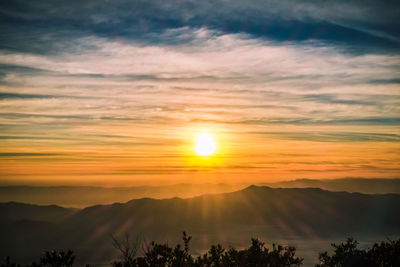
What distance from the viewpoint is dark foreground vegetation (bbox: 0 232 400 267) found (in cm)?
2389

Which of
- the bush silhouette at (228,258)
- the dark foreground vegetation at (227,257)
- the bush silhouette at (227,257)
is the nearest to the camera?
the dark foreground vegetation at (227,257)

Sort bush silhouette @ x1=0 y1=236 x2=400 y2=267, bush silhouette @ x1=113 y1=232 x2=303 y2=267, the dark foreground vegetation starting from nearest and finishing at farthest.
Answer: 1. the dark foreground vegetation
2. bush silhouette @ x1=0 y1=236 x2=400 y2=267
3. bush silhouette @ x1=113 y1=232 x2=303 y2=267

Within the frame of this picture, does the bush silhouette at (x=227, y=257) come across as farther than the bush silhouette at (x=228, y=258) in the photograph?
No

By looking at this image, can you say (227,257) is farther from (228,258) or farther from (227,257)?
(228,258)

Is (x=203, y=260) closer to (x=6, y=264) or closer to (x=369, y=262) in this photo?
(x=6, y=264)

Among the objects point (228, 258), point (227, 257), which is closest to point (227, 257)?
point (227, 257)

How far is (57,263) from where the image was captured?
74.7 feet

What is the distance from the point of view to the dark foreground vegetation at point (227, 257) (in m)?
23.9

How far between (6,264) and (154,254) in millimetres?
9745

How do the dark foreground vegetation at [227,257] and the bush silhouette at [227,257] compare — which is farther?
the bush silhouette at [227,257]

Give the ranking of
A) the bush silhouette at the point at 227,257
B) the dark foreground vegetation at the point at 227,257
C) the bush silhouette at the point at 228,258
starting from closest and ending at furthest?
the dark foreground vegetation at the point at 227,257, the bush silhouette at the point at 227,257, the bush silhouette at the point at 228,258

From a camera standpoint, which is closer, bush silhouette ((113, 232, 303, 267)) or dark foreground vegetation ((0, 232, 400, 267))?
dark foreground vegetation ((0, 232, 400, 267))

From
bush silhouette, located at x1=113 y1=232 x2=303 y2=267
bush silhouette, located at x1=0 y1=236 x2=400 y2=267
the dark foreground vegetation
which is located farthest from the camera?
bush silhouette, located at x1=113 y1=232 x2=303 y2=267

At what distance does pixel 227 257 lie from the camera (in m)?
32.0
